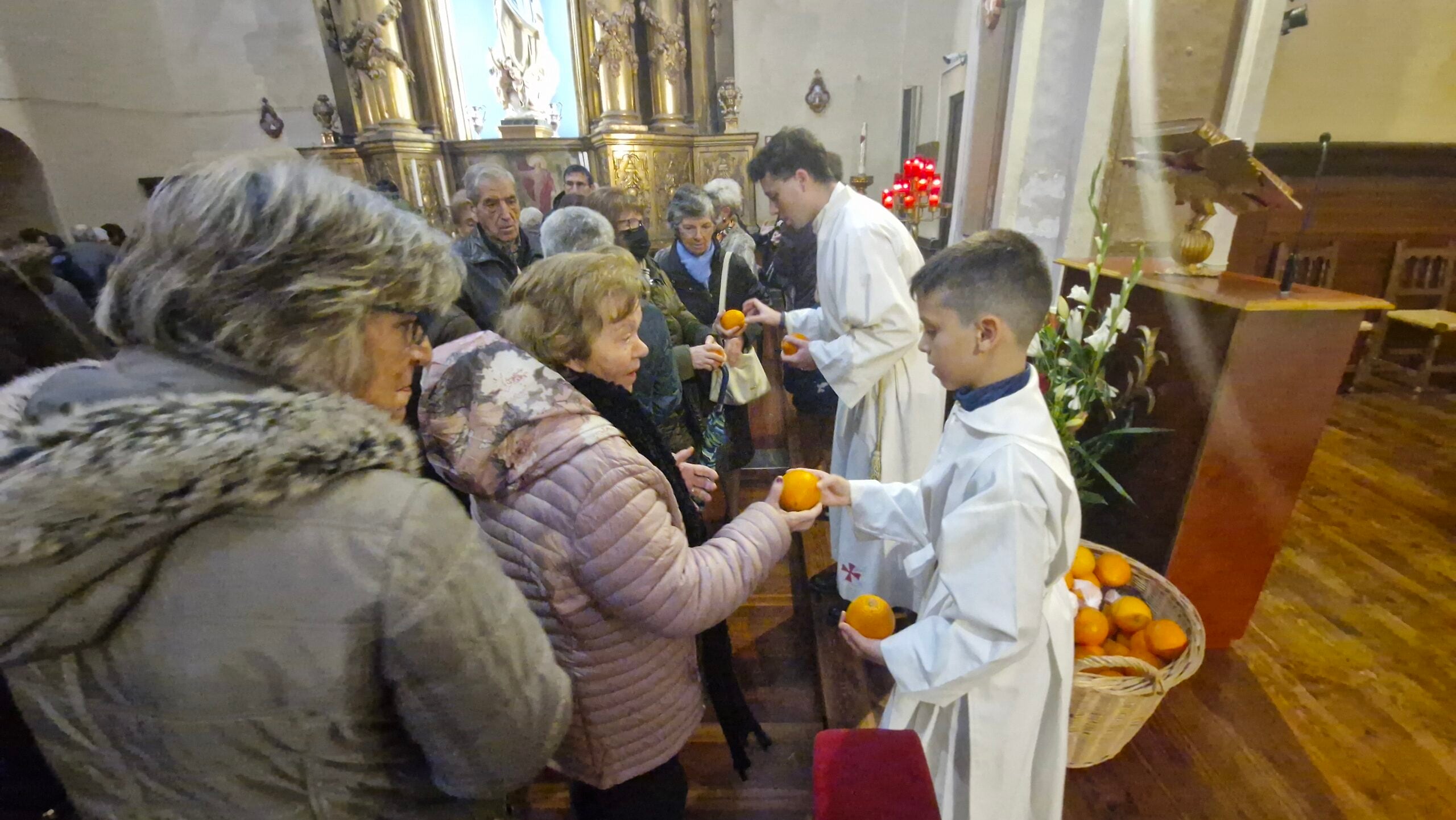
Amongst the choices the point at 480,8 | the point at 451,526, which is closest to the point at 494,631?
the point at 451,526

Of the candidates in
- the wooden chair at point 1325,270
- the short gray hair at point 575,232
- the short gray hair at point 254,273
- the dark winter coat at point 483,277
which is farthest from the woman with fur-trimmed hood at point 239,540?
the wooden chair at point 1325,270

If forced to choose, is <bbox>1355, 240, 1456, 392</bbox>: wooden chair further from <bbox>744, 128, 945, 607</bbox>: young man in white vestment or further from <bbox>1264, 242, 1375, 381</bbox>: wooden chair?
<bbox>744, 128, 945, 607</bbox>: young man in white vestment

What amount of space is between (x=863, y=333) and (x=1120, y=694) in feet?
4.66

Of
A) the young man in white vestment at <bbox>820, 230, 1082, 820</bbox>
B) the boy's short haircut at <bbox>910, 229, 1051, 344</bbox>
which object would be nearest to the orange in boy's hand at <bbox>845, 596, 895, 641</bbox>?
the young man in white vestment at <bbox>820, 230, 1082, 820</bbox>

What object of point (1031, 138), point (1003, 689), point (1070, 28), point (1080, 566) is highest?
point (1070, 28)

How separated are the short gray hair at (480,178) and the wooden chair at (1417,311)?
705 cm

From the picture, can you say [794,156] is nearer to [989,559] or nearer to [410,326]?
[989,559]

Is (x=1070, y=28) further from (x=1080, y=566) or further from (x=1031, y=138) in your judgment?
(x=1080, y=566)

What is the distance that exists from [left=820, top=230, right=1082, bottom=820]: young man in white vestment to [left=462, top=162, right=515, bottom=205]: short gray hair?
2252mm

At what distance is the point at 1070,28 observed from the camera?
330cm

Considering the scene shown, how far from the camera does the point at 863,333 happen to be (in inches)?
96.7

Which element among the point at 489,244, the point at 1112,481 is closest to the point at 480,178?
the point at 489,244

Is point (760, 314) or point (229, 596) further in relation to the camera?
point (760, 314)

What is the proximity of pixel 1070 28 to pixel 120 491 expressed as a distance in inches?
165
